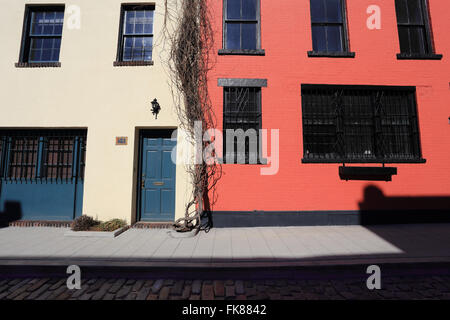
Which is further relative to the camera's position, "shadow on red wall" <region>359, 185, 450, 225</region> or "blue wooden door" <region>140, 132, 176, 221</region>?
"blue wooden door" <region>140, 132, 176, 221</region>

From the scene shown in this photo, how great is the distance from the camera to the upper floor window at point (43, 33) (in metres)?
6.04

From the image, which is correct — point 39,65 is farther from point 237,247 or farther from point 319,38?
point 319,38

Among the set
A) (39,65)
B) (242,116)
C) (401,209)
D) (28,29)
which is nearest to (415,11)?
(401,209)

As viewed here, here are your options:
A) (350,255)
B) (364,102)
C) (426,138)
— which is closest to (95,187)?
(350,255)

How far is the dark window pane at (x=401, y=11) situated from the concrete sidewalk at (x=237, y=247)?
254 inches

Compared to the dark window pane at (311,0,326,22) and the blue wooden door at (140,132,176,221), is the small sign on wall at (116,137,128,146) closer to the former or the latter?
the blue wooden door at (140,132,176,221)

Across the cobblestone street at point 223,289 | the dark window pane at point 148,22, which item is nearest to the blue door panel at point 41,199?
the cobblestone street at point 223,289

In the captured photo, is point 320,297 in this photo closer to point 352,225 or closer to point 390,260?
point 390,260

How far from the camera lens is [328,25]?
6.16 m

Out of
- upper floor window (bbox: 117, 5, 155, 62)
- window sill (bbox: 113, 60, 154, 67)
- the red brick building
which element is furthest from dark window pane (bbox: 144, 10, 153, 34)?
the red brick building

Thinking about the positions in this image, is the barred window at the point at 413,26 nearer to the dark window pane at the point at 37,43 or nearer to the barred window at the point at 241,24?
the barred window at the point at 241,24

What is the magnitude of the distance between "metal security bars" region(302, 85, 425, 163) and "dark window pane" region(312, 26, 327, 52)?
141cm

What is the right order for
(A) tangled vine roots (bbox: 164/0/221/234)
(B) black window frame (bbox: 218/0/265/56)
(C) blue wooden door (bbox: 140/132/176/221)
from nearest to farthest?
(A) tangled vine roots (bbox: 164/0/221/234), (C) blue wooden door (bbox: 140/132/176/221), (B) black window frame (bbox: 218/0/265/56)

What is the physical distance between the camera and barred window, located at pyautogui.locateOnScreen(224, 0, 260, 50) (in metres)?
6.04
